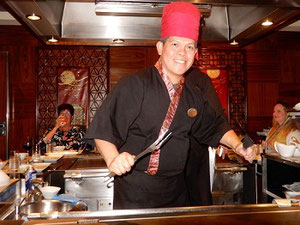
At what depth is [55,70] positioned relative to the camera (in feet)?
17.4

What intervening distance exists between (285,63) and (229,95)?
1351 millimetres

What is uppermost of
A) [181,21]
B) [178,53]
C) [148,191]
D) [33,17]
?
[33,17]

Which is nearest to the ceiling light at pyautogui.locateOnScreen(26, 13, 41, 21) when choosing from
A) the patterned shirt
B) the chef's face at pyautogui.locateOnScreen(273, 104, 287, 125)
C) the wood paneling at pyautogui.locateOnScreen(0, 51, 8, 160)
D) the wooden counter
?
the wooden counter

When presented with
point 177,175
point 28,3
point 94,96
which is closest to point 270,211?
point 177,175

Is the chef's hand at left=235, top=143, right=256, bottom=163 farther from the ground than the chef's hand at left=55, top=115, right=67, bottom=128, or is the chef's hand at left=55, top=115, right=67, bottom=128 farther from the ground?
the chef's hand at left=55, top=115, right=67, bottom=128

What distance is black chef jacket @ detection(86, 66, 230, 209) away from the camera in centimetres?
153

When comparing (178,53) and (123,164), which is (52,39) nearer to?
(178,53)

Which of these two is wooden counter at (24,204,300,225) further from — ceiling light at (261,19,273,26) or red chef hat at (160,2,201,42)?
ceiling light at (261,19,273,26)

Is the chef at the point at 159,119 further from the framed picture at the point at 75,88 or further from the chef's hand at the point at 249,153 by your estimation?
the framed picture at the point at 75,88

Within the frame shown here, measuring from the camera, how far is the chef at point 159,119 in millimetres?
1500

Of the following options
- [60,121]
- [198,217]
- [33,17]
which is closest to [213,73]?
[60,121]

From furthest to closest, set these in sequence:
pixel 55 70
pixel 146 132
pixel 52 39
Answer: pixel 55 70 < pixel 52 39 < pixel 146 132

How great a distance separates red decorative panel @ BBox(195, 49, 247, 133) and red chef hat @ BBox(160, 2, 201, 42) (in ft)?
13.2

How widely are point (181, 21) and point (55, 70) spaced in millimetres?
4207
